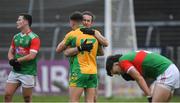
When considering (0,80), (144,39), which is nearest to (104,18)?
(144,39)

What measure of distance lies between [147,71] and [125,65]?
412 millimetres

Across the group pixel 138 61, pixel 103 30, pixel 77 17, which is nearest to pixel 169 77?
pixel 138 61

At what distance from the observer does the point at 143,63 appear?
908cm

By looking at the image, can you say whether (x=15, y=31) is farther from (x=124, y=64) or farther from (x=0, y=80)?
(x=124, y=64)

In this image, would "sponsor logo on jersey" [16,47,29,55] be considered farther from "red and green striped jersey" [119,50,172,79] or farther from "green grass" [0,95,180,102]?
"green grass" [0,95,180,102]

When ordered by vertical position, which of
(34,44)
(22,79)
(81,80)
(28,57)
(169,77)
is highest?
(34,44)

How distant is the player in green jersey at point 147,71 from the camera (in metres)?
8.93

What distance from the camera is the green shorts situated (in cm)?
1054

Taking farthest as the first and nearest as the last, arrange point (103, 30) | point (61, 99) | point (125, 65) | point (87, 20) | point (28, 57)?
point (103, 30) < point (61, 99) < point (28, 57) < point (87, 20) < point (125, 65)

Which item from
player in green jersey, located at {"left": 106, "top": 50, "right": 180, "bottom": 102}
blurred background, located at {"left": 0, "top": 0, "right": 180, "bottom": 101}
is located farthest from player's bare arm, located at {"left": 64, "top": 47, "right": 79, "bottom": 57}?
blurred background, located at {"left": 0, "top": 0, "right": 180, "bottom": 101}

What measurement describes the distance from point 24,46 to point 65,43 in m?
1.60

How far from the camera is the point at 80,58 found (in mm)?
10703

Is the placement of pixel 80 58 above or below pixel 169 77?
above

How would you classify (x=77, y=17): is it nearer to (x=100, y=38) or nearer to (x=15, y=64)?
(x=100, y=38)
